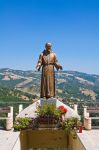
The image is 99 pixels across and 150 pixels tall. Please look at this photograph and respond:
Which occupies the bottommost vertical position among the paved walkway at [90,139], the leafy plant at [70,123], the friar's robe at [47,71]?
the paved walkway at [90,139]

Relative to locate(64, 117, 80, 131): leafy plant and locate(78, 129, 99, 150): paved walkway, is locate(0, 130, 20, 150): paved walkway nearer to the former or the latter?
locate(64, 117, 80, 131): leafy plant

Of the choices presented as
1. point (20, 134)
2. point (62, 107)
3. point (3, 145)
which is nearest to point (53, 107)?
point (62, 107)

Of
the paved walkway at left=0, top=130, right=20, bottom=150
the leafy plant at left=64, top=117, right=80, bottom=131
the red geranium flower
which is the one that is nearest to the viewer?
the paved walkway at left=0, top=130, right=20, bottom=150

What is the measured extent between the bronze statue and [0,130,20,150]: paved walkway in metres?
2.60

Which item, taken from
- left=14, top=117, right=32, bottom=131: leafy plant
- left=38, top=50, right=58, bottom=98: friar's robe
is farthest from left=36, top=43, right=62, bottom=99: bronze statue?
left=14, top=117, right=32, bottom=131: leafy plant

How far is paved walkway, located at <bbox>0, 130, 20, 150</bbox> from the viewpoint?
1667cm

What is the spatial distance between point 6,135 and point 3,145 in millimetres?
1897

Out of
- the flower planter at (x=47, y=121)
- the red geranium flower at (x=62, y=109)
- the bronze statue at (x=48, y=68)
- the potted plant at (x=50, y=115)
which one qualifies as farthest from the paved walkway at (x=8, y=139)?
the bronze statue at (x=48, y=68)

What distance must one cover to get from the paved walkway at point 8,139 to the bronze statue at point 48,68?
2604 mm

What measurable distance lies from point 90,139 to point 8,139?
355 cm

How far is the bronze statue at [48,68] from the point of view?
803 inches

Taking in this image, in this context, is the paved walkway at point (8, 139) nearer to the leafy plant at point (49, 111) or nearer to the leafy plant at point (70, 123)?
the leafy plant at point (49, 111)

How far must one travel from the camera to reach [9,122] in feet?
66.9

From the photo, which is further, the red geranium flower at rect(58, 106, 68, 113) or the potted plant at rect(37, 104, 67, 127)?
the red geranium flower at rect(58, 106, 68, 113)
